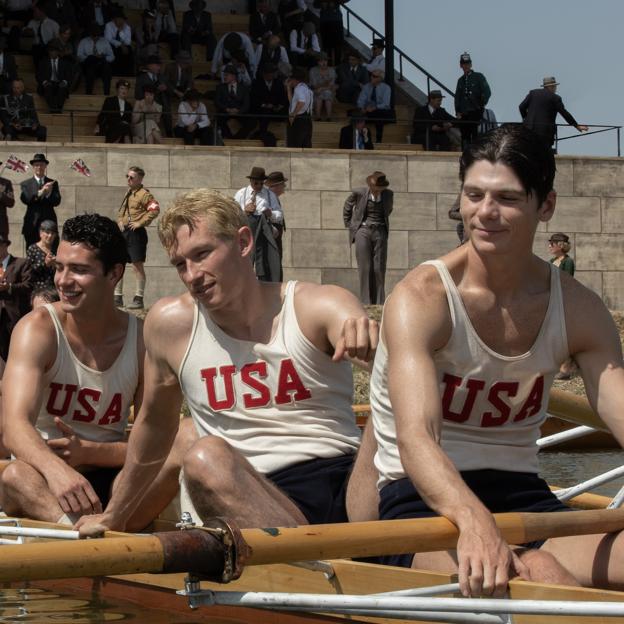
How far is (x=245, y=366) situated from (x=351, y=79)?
17.3 m

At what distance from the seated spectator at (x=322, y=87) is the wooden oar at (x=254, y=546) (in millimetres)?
18119

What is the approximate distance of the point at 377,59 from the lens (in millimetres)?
22562

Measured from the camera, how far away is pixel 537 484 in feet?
14.8

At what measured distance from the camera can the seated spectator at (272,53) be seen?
70.4 ft

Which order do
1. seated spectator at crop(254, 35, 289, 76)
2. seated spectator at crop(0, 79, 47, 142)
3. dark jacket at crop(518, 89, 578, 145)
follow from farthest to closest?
seated spectator at crop(254, 35, 289, 76)
seated spectator at crop(0, 79, 47, 142)
dark jacket at crop(518, 89, 578, 145)

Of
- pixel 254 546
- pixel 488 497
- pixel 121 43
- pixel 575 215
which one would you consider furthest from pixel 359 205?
pixel 254 546

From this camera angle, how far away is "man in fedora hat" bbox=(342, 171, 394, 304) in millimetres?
17234

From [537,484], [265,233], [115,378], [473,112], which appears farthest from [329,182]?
[537,484]

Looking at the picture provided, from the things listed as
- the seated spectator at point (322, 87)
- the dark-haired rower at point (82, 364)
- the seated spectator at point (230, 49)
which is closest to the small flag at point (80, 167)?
the seated spectator at point (230, 49)

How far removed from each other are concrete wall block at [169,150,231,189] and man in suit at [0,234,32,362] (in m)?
6.93

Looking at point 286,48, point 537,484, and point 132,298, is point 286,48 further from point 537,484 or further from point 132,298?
point 537,484

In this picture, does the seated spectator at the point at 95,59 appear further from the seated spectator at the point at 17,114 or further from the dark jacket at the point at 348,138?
the dark jacket at the point at 348,138

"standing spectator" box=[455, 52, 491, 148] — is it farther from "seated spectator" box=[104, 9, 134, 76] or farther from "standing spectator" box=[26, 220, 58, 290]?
"standing spectator" box=[26, 220, 58, 290]

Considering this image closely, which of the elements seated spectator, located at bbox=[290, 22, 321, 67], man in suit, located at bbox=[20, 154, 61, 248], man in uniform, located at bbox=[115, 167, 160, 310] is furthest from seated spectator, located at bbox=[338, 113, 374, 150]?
man in suit, located at bbox=[20, 154, 61, 248]
